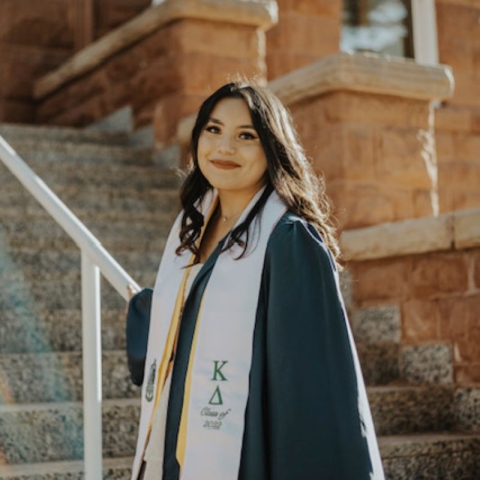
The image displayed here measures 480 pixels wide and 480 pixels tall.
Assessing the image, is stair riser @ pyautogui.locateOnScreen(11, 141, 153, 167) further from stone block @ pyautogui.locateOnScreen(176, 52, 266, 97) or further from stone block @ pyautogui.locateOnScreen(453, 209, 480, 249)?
stone block @ pyautogui.locateOnScreen(453, 209, 480, 249)

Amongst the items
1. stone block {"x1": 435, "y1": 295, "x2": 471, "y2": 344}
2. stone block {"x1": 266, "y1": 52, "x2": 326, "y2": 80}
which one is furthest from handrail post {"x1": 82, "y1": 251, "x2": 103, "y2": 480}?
stone block {"x1": 266, "y1": 52, "x2": 326, "y2": 80}

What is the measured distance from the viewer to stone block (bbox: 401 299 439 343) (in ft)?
14.7

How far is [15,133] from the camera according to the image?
649 centimetres

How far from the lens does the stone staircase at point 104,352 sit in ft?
11.8

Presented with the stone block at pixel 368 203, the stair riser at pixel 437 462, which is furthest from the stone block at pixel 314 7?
the stair riser at pixel 437 462

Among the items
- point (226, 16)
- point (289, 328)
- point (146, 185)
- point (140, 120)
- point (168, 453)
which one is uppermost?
point (226, 16)

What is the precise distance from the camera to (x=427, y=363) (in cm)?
451

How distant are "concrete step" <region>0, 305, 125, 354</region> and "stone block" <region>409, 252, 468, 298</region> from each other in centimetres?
122

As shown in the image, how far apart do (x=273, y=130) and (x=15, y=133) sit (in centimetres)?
427

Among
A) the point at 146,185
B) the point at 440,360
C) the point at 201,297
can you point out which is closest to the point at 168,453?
the point at 201,297

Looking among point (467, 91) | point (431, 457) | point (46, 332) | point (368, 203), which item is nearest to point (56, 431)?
point (46, 332)

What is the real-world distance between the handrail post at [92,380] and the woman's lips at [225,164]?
61cm

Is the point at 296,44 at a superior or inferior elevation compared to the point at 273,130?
superior

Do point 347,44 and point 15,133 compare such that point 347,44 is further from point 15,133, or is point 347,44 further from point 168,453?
point 168,453
